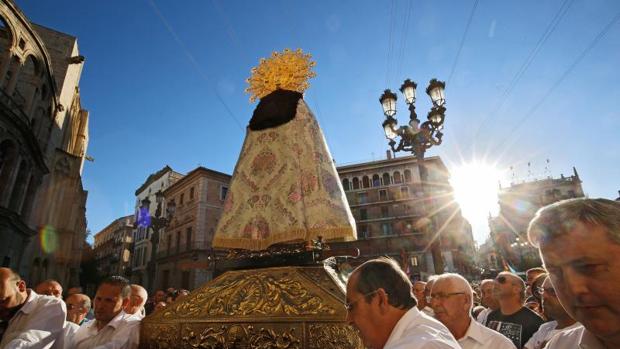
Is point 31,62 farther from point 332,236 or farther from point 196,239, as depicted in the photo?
point 332,236

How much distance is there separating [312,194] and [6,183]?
57.4ft

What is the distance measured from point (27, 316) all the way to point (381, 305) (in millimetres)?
2895

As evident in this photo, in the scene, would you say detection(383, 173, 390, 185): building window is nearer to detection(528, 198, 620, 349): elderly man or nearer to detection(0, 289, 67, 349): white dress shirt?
detection(0, 289, 67, 349): white dress shirt

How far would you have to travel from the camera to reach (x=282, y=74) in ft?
10.7

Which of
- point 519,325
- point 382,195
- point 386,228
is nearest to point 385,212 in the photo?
point 386,228

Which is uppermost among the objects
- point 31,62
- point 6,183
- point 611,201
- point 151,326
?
point 31,62

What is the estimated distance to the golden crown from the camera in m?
3.24

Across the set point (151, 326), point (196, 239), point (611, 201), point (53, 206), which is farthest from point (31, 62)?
point (611, 201)

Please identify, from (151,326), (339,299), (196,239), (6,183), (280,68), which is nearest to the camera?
(339,299)

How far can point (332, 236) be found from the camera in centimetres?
241

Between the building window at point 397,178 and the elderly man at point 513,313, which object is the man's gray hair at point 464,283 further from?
the building window at point 397,178

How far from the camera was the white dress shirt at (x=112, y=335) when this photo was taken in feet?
7.54

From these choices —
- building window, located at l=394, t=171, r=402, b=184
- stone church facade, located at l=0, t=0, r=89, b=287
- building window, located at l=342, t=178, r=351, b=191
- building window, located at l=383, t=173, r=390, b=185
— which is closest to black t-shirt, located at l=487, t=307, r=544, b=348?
stone church facade, located at l=0, t=0, r=89, b=287

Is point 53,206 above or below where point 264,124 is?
above
